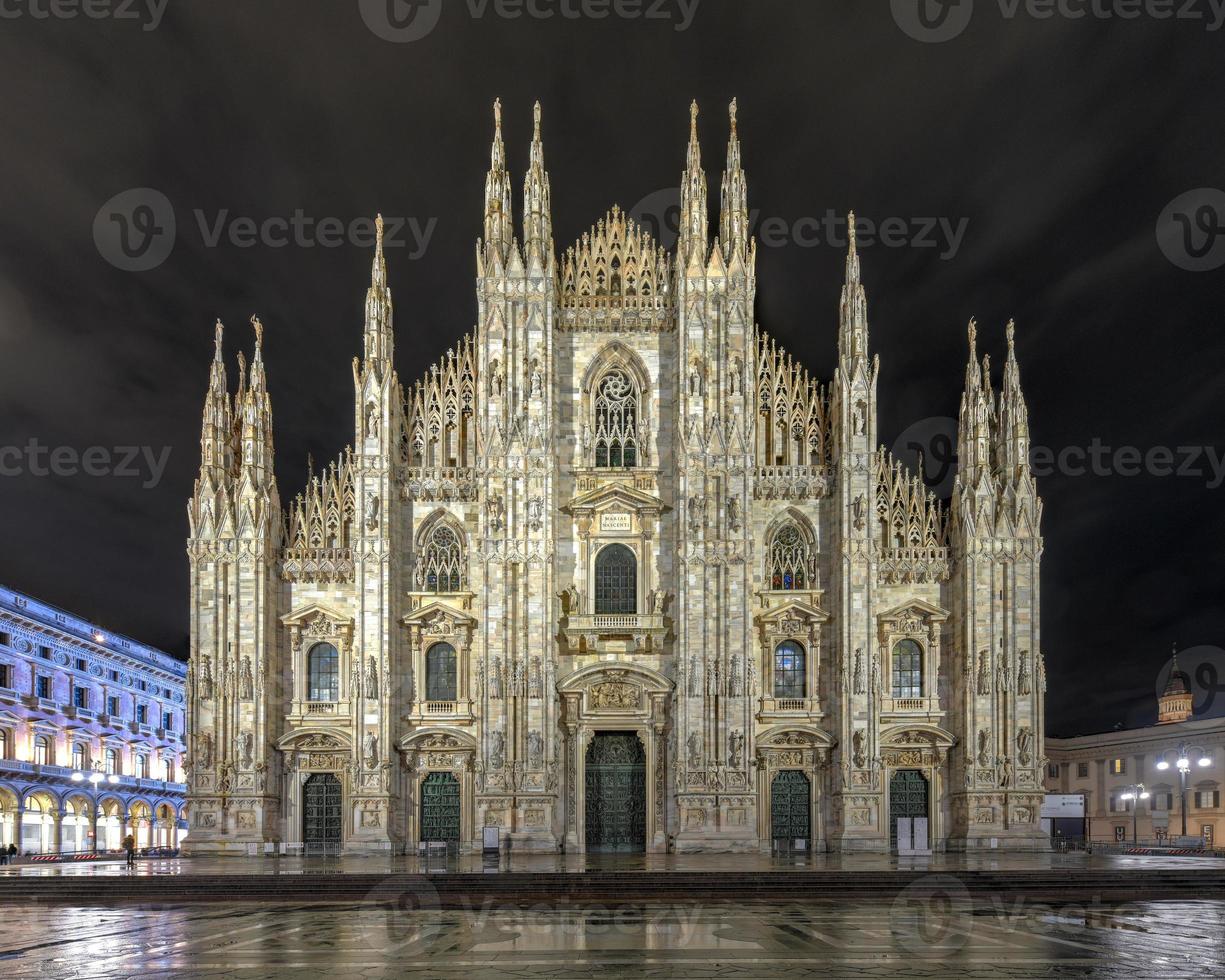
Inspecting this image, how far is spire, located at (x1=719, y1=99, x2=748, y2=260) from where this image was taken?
46.6 meters

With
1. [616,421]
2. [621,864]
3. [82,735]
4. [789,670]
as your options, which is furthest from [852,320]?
[82,735]

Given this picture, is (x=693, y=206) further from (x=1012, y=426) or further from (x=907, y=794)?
(x=907, y=794)

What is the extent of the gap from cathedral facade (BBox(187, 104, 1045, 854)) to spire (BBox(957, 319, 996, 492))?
13cm

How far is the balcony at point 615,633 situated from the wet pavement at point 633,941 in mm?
19382

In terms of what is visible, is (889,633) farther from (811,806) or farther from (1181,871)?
(1181,871)

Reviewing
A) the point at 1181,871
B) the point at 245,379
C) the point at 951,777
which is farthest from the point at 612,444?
the point at 1181,871

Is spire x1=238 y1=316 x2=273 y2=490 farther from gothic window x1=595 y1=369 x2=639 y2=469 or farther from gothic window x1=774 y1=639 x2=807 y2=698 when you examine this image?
gothic window x1=774 y1=639 x2=807 y2=698

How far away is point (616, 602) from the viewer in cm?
4603

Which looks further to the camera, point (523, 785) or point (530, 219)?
point (530, 219)

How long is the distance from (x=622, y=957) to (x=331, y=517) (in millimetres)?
31175

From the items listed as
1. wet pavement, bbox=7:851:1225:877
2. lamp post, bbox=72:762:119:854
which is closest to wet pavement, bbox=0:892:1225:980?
wet pavement, bbox=7:851:1225:877

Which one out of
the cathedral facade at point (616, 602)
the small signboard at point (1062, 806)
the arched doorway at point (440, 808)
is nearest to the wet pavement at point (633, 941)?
the cathedral facade at point (616, 602)

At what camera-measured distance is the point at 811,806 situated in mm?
44938

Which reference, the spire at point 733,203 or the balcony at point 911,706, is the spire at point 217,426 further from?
the balcony at point 911,706
